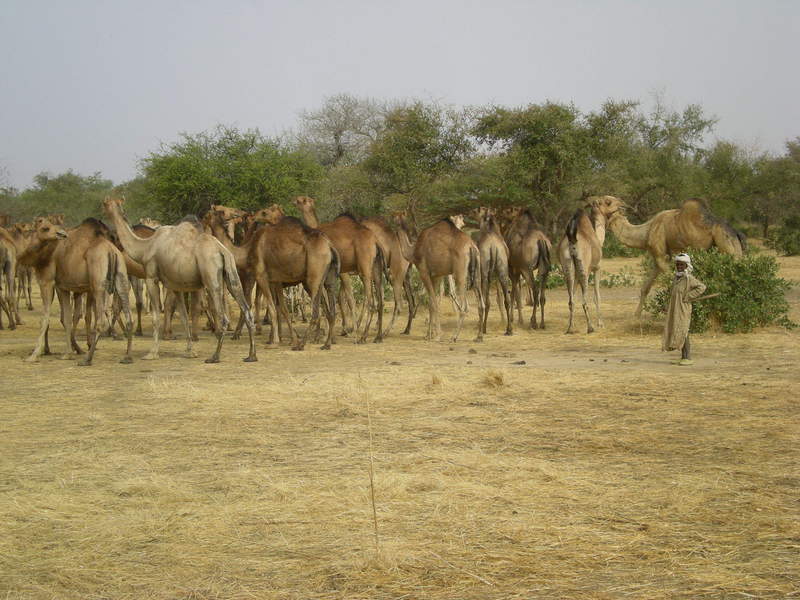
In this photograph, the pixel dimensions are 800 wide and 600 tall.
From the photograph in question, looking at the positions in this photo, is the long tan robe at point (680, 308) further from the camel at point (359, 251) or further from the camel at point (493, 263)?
the camel at point (359, 251)

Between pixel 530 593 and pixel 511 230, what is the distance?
13.6 metres

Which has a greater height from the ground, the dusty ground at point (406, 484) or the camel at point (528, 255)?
the camel at point (528, 255)

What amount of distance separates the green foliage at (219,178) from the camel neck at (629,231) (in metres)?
12.0

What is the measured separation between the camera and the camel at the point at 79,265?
42.3 feet

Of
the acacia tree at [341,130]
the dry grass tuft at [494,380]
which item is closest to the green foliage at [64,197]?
the acacia tree at [341,130]

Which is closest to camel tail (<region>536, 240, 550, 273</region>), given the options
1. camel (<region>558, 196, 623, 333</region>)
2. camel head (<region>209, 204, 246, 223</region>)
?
camel (<region>558, 196, 623, 333</region>)

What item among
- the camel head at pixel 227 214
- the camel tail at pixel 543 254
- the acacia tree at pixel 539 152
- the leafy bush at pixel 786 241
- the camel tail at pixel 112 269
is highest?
the acacia tree at pixel 539 152

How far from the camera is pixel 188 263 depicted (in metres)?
13.0

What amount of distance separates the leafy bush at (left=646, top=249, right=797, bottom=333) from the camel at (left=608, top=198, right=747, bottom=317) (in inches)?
41.7

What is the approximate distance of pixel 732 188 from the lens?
165ft

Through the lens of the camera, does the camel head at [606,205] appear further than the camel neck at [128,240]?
Yes

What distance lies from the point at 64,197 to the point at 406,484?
58.2 metres

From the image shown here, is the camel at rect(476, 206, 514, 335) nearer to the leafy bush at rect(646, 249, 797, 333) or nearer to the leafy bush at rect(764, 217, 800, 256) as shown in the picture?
the leafy bush at rect(646, 249, 797, 333)

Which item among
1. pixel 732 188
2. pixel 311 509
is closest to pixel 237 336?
pixel 311 509
